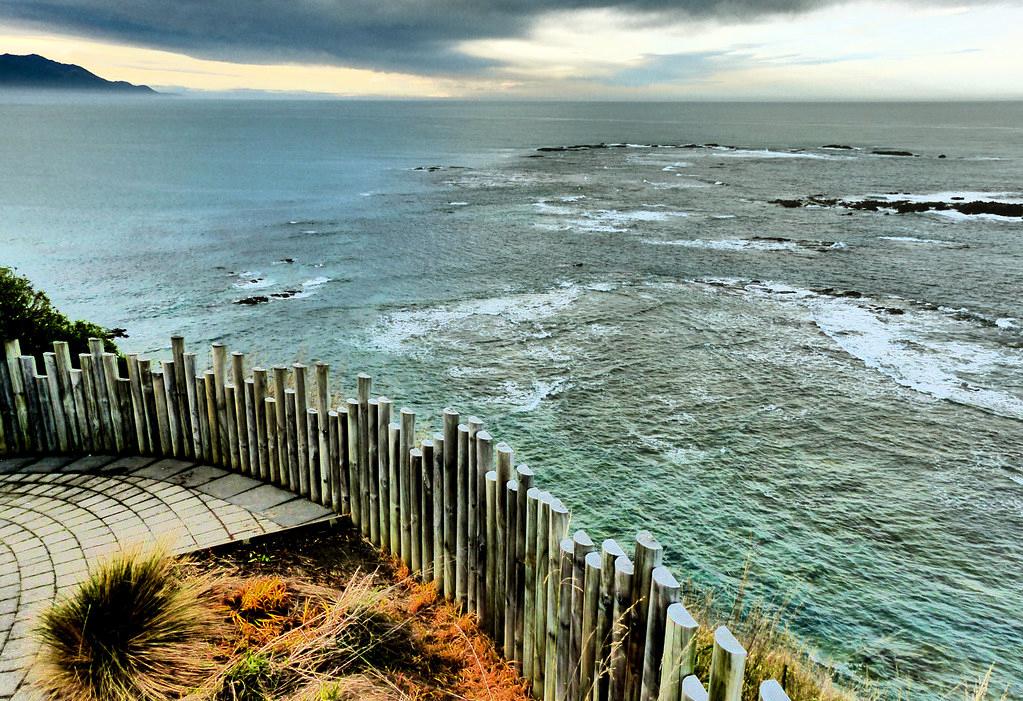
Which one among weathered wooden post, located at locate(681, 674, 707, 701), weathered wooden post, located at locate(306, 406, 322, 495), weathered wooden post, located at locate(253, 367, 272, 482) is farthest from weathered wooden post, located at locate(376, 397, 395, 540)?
weathered wooden post, located at locate(681, 674, 707, 701)

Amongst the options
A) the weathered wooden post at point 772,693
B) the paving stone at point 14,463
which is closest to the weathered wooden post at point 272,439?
the paving stone at point 14,463

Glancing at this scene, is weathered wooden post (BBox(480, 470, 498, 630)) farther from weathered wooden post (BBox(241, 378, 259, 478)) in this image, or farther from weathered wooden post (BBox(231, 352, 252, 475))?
weathered wooden post (BBox(231, 352, 252, 475))

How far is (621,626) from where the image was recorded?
3814mm

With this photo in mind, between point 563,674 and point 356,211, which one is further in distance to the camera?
point 356,211

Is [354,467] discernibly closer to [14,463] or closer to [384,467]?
[384,467]

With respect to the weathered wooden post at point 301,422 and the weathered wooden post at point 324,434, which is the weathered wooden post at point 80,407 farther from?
the weathered wooden post at point 324,434

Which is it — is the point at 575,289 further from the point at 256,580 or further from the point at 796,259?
the point at 256,580

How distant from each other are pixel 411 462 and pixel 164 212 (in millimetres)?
43502

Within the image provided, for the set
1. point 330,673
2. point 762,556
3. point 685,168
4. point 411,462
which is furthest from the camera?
point 685,168

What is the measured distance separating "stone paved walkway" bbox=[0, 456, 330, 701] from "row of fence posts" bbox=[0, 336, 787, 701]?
244mm

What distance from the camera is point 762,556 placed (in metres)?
9.22

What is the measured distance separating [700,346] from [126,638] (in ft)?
48.6

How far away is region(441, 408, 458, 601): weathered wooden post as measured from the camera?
536 centimetres

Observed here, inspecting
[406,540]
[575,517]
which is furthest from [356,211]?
[406,540]
